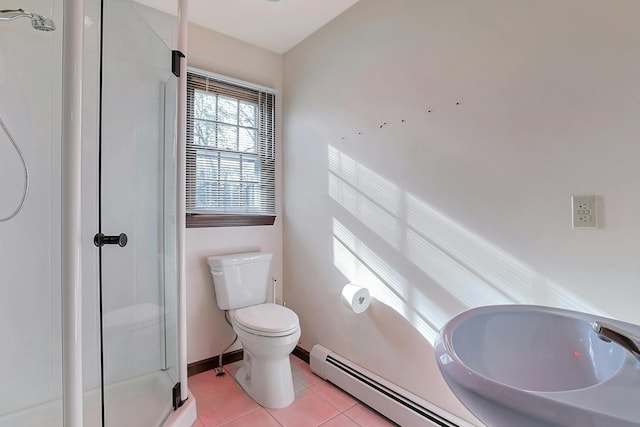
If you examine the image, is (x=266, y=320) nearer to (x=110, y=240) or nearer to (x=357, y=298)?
(x=357, y=298)

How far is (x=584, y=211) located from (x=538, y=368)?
1.93 ft

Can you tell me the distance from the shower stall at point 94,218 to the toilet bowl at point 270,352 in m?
0.45

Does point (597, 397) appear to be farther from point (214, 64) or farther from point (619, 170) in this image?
point (214, 64)

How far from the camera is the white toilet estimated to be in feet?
5.72

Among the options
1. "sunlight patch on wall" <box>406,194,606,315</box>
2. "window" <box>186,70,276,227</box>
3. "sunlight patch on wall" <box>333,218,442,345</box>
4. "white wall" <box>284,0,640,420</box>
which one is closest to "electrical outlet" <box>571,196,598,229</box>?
"white wall" <box>284,0,640,420</box>

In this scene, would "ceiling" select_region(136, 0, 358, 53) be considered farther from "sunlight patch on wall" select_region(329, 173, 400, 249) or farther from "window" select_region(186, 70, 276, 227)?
"sunlight patch on wall" select_region(329, 173, 400, 249)

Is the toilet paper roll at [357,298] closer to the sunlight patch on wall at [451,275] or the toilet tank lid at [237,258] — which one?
the sunlight patch on wall at [451,275]

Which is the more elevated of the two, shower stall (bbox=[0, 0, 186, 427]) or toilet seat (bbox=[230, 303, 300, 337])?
shower stall (bbox=[0, 0, 186, 427])

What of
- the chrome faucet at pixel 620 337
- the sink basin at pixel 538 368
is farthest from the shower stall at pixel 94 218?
the chrome faucet at pixel 620 337

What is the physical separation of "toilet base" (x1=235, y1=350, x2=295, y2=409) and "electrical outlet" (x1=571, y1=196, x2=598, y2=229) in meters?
1.55

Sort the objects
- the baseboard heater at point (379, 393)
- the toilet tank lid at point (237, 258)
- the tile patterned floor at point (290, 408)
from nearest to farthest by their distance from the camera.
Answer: the baseboard heater at point (379, 393) < the tile patterned floor at point (290, 408) < the toilet tank lid at point (237, 258)

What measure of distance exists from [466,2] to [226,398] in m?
2.40

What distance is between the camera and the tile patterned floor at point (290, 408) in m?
1.63

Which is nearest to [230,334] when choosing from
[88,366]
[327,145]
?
[88,366]
